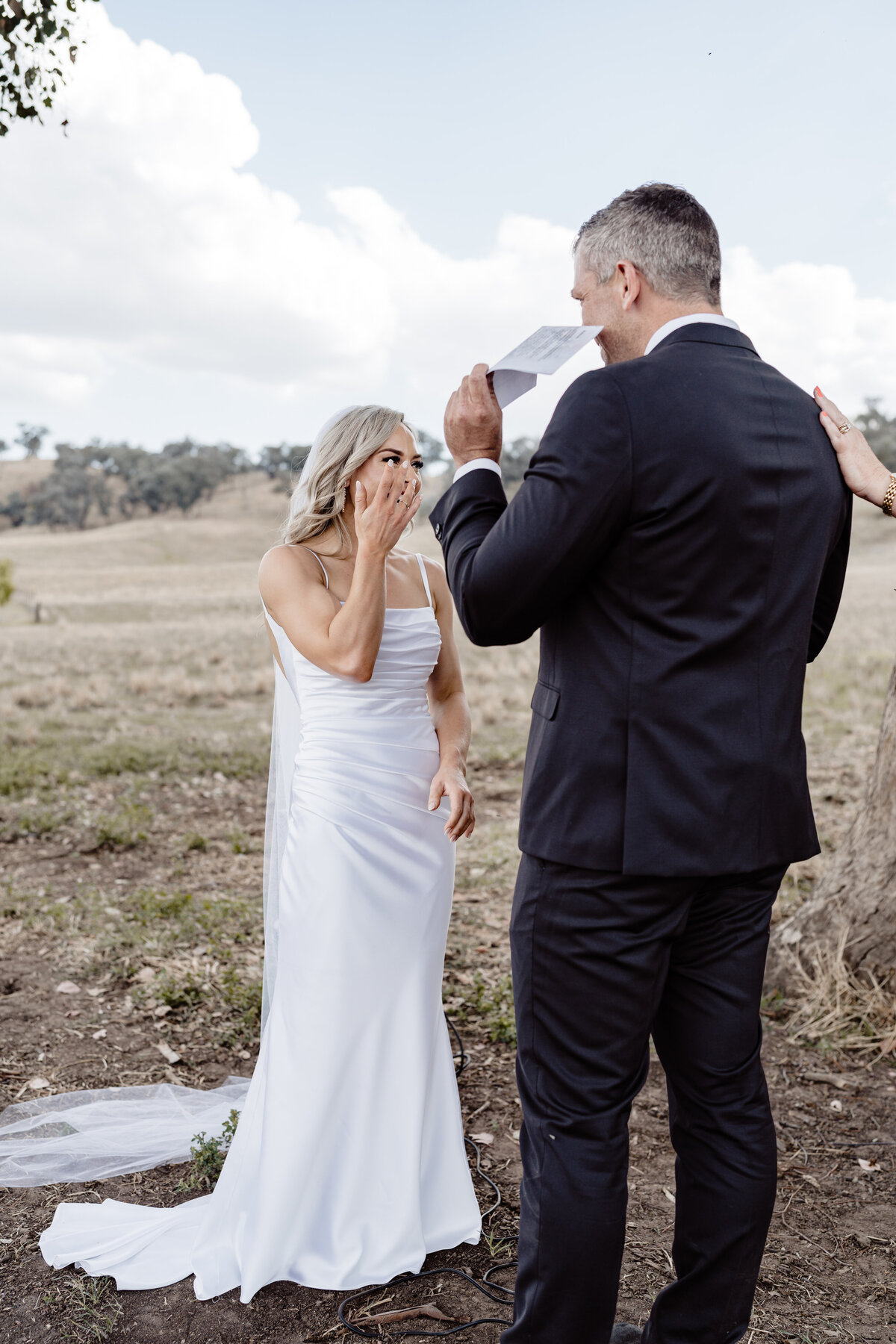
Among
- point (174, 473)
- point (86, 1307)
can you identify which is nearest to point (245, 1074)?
point (86, 1307)

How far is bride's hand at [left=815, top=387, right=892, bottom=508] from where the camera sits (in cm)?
224

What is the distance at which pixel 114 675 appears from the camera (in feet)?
60.5

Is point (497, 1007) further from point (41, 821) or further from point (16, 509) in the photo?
point (16, 509)

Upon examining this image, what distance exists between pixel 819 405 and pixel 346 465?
1501mm

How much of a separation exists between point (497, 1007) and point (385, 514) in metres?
3.02

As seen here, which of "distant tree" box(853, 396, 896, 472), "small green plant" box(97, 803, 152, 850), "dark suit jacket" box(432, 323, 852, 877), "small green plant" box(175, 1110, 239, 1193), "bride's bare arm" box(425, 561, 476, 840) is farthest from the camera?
"distant tree" box(853, 396, 896, 472)

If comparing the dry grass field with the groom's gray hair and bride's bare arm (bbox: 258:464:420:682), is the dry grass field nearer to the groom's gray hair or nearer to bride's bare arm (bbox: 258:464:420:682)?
bride's bare arm (bbox: 258:464:420:682)

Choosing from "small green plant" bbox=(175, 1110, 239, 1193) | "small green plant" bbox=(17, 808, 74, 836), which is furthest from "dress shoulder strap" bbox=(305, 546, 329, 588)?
"small green plant" bbox=(17, 808, 74, 836)

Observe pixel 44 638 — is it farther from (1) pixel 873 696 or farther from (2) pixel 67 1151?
(2) pixel 67 1151

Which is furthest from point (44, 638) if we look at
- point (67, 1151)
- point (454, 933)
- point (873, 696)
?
point (67, 1151)

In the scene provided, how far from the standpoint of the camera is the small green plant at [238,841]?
7676 millimetres

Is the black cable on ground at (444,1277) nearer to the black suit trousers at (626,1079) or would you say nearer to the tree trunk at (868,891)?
the black suit trousers at (626,1079)

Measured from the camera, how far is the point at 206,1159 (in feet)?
11.9

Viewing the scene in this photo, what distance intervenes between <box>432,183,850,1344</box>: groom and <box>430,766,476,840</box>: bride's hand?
734 millimetres
